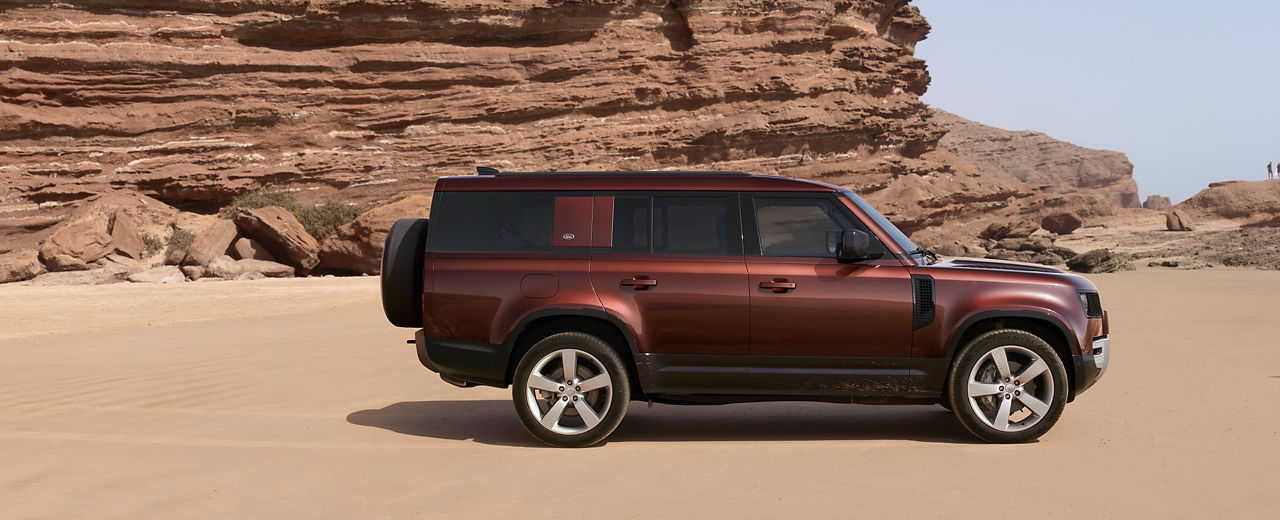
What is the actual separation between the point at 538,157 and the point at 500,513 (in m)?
39.6

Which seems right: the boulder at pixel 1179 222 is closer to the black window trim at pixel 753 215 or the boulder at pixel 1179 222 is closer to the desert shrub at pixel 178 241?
the desert shrub at pixel 178 241

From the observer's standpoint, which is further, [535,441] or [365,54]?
[365,54]

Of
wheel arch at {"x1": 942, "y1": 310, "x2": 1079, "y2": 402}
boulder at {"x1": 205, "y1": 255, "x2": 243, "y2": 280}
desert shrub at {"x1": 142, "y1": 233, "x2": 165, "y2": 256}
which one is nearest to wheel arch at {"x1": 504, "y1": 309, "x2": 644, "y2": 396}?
wheel arch at {"x1": 942, "y1": 310, "x2": 1079, "y2": 402}

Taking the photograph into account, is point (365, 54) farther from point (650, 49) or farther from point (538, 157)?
point (650, 49)

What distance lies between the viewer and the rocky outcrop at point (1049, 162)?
462 ft

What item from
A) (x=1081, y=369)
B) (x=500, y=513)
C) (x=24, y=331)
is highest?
(x=1081, y=369)

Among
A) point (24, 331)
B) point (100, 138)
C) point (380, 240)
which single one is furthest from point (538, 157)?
point (24, 331)

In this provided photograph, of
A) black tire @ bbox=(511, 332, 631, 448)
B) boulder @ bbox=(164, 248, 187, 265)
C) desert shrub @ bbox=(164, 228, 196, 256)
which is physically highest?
black tire @ bbox=(511, 332, 631, 448)

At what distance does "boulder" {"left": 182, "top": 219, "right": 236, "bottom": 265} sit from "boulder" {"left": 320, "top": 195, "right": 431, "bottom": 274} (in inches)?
107

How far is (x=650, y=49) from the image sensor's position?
46812mm

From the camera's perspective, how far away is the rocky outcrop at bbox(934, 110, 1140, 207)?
462ft

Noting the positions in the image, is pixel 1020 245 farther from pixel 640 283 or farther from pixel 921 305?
pixel 640 283

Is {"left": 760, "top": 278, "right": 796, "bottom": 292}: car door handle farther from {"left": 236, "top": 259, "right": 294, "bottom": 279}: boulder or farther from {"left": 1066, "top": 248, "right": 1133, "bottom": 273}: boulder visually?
{"left": 1066, "top": 248, "right": 1133, "bottom": 273}: boulder

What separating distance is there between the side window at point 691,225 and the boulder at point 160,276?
24606 millimetres
